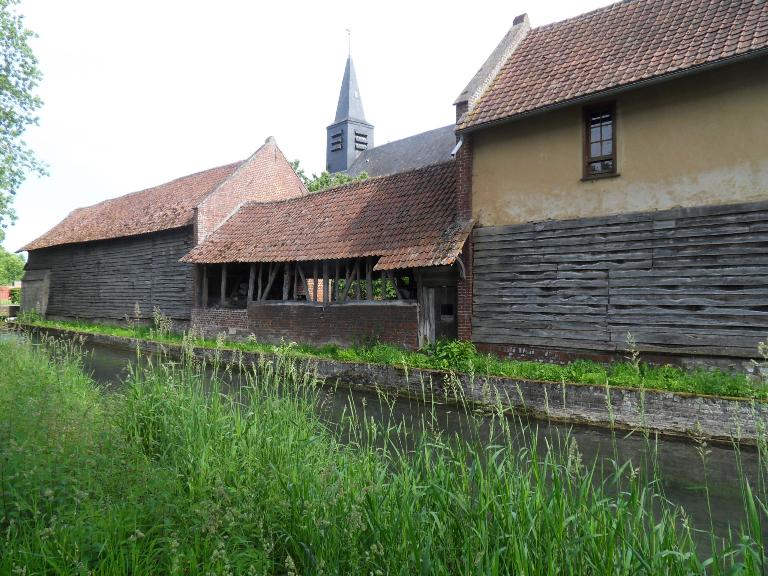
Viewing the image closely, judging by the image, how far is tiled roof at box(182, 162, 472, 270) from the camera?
13.3m

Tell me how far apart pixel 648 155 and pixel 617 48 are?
9.02 ft

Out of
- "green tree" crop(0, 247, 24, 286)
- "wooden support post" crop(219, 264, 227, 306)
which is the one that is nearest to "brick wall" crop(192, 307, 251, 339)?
"wooden support post" crop(219, 264, 227, 306)

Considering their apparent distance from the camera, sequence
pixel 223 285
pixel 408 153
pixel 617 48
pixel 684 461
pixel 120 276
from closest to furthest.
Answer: pixel 684 461, pixel 617 48, pixel 223 285, pixel 120 276, pixel 408 153

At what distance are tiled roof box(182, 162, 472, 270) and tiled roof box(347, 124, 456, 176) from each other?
14.5 metres

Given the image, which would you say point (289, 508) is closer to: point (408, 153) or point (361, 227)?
point (361, 227)

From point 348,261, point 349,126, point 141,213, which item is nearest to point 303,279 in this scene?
point 348,261

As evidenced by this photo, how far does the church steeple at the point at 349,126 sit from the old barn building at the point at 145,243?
19510 mm

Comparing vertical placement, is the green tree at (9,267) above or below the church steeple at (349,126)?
below

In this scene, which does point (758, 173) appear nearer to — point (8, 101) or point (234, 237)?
point (234, 237)

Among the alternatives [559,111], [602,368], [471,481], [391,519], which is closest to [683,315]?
[602,368]

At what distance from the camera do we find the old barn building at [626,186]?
9.24 m

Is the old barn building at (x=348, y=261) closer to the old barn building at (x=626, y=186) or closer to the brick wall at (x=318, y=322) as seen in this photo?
the brick wall at (x=318, y=322)

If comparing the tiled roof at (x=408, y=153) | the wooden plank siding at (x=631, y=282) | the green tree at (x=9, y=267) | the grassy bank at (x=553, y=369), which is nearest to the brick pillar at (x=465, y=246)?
the wooden plank siding at (x=631, y=282)

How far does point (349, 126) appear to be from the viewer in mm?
44281
